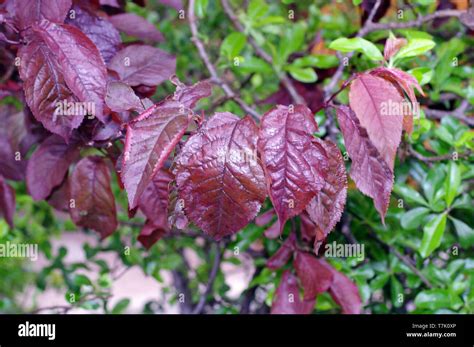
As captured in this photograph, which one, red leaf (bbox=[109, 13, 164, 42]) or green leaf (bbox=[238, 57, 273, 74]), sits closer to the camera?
red leaf (bbox=[109, 13, 164, 42])

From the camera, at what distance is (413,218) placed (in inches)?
34.8

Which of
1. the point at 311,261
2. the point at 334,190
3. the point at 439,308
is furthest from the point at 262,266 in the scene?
the point at 334,190

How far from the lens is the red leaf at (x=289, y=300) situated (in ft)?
→ 2.81

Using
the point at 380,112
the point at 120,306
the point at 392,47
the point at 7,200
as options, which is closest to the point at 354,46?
the point at 392,47

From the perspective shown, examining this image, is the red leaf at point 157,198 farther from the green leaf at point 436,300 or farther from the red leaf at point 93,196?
the green leaf at point 436,300

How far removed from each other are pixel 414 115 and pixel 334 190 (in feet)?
0.45

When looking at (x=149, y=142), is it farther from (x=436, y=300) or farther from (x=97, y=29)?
(x=436, y=300)

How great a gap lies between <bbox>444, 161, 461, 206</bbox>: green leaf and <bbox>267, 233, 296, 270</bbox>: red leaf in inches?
9.7

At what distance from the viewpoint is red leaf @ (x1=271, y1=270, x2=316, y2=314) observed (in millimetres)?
856

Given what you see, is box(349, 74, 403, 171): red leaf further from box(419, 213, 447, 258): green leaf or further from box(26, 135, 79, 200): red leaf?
box(26, 135, 79, 200): red leaf

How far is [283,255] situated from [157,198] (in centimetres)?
23

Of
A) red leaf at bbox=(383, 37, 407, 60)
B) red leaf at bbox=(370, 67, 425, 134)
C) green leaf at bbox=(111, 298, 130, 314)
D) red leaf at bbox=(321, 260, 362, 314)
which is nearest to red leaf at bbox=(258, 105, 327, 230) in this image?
red leaf at bbox=(370, 67, 425, 134)

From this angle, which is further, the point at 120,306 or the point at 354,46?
the point at 120,306
